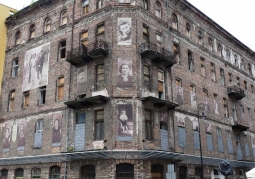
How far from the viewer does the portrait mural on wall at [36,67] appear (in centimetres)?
2527

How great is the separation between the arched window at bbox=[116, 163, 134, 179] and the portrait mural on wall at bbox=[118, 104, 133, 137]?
1956 millimetres

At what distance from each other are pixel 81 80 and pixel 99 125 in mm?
4004

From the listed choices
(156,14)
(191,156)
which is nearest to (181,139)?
(191,156)

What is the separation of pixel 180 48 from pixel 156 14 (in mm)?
3961

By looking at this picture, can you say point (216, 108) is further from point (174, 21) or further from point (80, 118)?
point (80, 118)

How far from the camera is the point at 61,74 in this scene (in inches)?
940

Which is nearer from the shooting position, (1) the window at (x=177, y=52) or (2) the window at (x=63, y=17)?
(1) the window at (x=177, y=52)

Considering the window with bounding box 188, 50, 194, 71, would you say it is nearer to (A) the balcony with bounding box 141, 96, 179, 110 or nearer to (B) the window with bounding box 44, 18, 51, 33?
(A) the balcony with bounding box 141, 96, 179, 110

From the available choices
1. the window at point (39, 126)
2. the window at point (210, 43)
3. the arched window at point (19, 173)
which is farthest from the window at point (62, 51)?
the window at point (210, 43)

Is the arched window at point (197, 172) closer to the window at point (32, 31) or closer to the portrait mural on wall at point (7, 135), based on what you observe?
the portrait mural on wall at point (7, 135)

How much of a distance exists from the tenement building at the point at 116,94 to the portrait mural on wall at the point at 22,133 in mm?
137

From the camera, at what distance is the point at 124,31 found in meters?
21.4

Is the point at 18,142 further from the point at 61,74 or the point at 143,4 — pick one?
the point at 143,4

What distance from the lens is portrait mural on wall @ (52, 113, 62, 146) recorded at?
22.3 m
